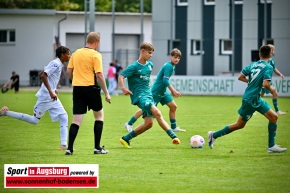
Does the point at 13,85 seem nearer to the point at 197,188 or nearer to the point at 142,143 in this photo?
the point at 142,143

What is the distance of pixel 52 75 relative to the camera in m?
15.7

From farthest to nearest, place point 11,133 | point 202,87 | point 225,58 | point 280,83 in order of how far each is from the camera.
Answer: point 225,58, point 202,87, point 280,83, point 11,133

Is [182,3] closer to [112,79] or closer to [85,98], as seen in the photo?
[112,79]

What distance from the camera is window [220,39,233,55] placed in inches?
1928

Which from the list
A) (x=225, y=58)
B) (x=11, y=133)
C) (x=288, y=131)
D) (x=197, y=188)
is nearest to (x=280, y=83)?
(x=225, y=58)

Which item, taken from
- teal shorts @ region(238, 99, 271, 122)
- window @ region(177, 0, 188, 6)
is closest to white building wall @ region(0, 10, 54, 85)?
window @ region(177, 0, 188, 6)

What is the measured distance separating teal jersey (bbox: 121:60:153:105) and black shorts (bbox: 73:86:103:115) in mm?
1322

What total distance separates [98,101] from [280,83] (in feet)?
89.5

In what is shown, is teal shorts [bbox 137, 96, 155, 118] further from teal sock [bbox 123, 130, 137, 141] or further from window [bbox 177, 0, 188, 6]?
window [bbox 177, 0, 188, 6]

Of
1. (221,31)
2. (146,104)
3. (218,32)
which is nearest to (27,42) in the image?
(218,32)

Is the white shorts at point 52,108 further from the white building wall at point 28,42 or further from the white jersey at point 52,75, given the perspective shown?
the white building wall at point 28,42

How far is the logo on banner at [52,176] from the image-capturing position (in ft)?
35.6

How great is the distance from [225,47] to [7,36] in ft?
67.8

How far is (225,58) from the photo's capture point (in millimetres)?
48719
